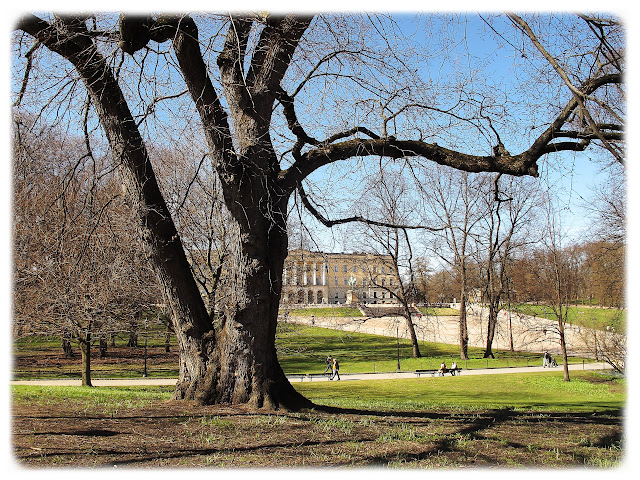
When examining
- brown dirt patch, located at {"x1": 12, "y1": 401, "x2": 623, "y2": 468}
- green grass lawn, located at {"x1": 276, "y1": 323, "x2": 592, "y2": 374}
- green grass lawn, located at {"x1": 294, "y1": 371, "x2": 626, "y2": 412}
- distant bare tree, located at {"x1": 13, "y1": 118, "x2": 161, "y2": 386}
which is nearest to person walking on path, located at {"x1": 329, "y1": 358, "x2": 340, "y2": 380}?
green grass lawn, located at {"x1": 294, "y1": 371, "x2": 626, "y2": 412}

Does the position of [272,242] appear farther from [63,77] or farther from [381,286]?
[381,286]

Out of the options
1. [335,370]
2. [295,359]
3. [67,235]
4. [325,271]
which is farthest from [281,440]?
[295,359]

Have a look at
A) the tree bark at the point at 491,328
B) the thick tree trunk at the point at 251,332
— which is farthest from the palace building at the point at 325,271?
the tree bark at the point at 491,328

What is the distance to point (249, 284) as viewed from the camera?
655cm

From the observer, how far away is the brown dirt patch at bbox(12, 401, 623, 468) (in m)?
4.26

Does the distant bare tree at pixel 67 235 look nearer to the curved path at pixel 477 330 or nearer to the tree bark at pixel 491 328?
the curved path at pixel 477 330

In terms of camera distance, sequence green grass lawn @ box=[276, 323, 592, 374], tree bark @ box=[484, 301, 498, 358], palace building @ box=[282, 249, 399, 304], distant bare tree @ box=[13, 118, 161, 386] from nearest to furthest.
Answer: distant bare tree @ box=[13, 118, 161, 386], palace building @ box=[282, 249, 399, 304], green grass lawn @ box=[276, 323, 592, 374], tree bark @ box=[484, 301, 498, 358]

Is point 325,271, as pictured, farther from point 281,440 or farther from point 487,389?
point 487,389

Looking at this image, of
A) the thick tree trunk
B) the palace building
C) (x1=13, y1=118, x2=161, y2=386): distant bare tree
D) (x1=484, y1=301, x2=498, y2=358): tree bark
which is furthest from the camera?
(x1=484, y1=301, x2=498, y2=358): tree bark

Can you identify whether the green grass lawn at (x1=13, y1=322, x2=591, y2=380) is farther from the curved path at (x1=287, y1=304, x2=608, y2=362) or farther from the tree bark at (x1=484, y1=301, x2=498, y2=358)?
the curved path at (x1=287, y1=304, x2=608, y2=362)

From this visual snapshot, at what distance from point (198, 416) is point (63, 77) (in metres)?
4.25

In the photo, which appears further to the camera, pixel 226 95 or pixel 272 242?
pixel 272 242

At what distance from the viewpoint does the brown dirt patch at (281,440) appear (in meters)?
4.26

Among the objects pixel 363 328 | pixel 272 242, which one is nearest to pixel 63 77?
pixel 272 242
